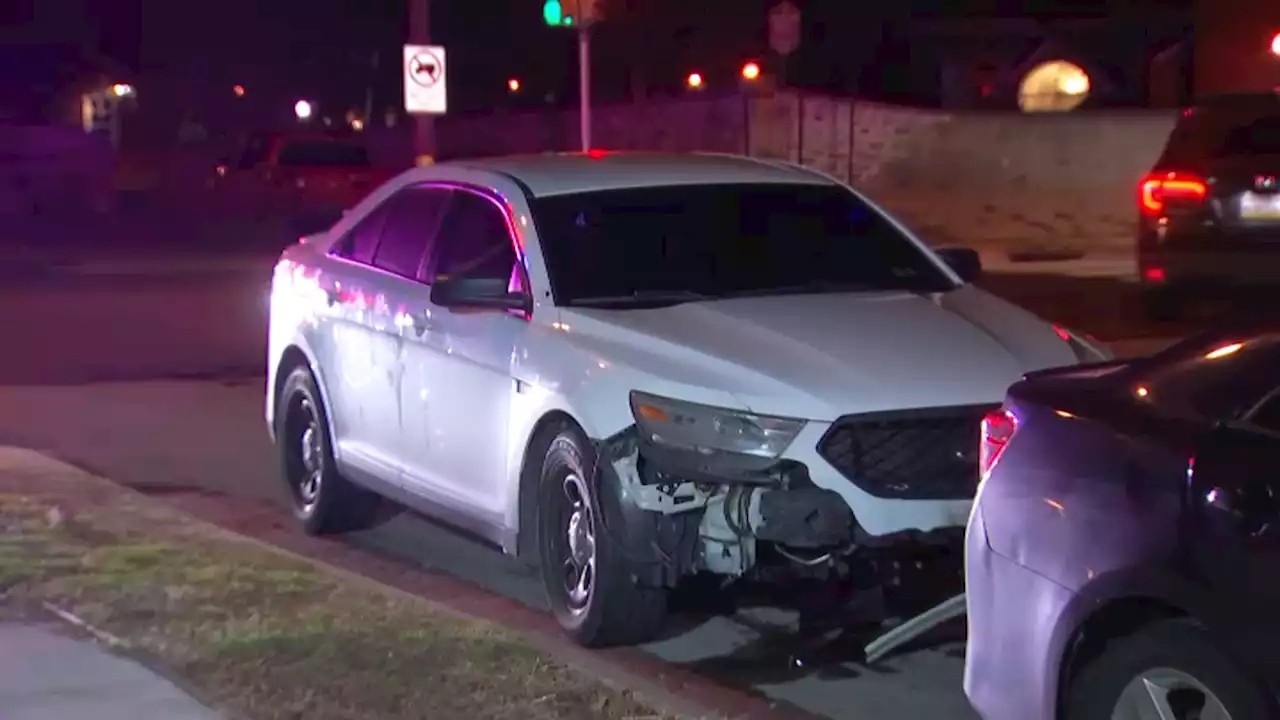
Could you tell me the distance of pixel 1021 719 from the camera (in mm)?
4957

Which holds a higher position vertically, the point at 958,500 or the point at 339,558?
the point at 958,500

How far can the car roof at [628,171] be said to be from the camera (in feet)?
26.3

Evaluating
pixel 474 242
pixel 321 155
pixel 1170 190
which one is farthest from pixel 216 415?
pixel 321 155

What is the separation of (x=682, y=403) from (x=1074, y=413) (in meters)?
1.84

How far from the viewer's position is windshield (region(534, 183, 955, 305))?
762 centimetres

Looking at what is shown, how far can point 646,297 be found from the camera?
7508mm

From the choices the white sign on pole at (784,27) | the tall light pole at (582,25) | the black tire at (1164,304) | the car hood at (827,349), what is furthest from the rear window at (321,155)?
the car hood at (827,349)

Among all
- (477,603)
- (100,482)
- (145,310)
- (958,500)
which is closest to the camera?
(958,500)

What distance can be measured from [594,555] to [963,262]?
93.0 inches

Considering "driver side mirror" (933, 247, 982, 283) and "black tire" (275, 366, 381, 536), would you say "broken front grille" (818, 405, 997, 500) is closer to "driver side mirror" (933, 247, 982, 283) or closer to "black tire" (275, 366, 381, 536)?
"driver side mirror" (933, 247, 982, 283)

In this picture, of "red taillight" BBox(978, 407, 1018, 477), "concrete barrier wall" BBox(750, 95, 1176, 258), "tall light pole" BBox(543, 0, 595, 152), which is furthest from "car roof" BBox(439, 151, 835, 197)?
"concrete barrier wall" BBox(750, 95, 1176, 258)

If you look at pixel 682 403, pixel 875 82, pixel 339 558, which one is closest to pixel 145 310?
pixel 339 558

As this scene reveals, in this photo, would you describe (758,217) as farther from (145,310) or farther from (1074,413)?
(145,310)

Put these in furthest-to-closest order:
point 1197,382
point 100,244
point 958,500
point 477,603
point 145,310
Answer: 1. point 100,244
2. point 145,310
3. point 477,603
4. point 958,500
5. point 1197,382
